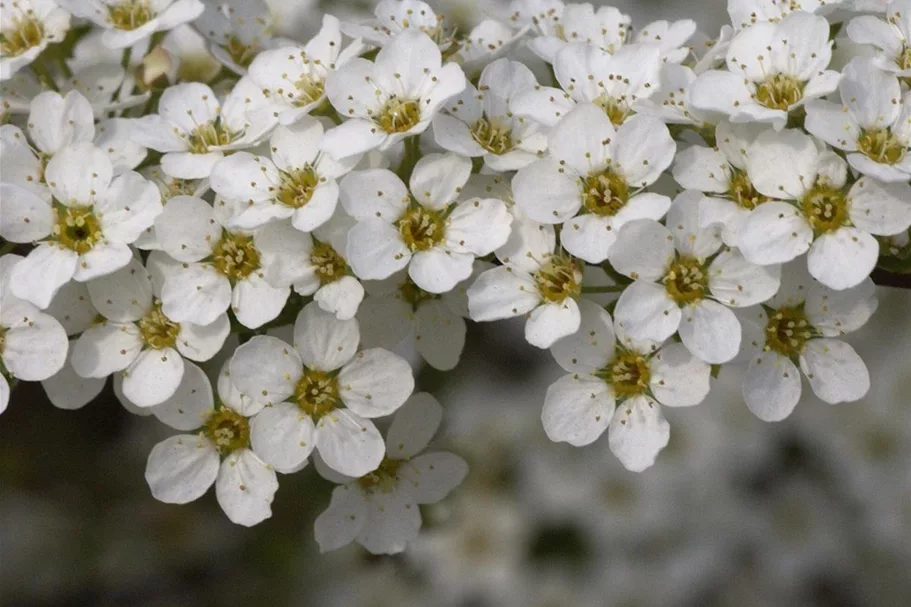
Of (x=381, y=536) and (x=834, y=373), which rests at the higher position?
(x=834, y=373)

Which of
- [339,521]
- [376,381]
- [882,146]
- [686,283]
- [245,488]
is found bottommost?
[339,521]

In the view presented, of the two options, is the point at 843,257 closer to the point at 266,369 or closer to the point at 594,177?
the point at 594,177

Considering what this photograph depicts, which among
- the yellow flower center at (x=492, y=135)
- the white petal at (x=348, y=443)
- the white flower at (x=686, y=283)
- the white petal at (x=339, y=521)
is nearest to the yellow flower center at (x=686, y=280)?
the white flower at (x=686, y=283)

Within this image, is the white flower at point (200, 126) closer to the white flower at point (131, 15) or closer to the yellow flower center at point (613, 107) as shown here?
the white flower at point (131, 15)

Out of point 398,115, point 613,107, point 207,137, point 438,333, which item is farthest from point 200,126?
point 613,107

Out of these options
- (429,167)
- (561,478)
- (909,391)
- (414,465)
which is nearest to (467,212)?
(429,167)

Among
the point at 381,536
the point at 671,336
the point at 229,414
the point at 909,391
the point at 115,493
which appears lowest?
the point at 115,493

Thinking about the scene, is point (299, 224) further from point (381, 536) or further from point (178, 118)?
point (381, 536)
